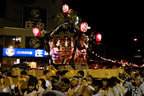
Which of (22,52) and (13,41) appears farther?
(13,41)

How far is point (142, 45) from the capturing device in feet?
138

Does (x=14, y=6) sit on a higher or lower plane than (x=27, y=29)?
higher

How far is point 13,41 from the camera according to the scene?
3031cm

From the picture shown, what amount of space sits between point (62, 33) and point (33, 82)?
15.5 metres

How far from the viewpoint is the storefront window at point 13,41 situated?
98.4ft

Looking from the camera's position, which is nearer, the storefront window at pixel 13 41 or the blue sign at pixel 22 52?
the blue sign at pixel 22 52

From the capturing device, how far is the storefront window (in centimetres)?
2998

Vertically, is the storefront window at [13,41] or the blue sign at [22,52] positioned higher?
the storefront window at [13,41]

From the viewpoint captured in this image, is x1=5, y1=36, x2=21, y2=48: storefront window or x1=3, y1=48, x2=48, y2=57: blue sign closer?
x1=3, y1=48, x2=48, y2=57: blue sign

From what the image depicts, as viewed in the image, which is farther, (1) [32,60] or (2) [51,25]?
(2) [51,25]

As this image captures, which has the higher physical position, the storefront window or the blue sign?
the storefront window

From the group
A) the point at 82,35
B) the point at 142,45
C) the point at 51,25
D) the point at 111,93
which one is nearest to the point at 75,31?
the point at 82,35

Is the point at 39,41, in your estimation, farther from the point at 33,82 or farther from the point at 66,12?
the point at 33,82

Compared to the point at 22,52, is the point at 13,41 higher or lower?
higher
